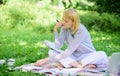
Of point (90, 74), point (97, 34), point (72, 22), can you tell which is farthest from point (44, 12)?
point (90, 74)

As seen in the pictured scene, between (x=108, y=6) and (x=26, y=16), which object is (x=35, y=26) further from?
(x=108, y=6)

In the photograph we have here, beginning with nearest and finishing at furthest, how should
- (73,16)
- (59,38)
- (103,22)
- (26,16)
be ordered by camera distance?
(73,16) < (59,38) < (103,22) < (26,16)

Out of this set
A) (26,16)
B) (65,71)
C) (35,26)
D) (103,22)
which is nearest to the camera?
(65,71)

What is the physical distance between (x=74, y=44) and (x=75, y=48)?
7 centimetres

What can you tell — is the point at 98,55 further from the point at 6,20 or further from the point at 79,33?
the point at 6,20

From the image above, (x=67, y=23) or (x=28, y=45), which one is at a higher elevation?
(x=28, y=45)

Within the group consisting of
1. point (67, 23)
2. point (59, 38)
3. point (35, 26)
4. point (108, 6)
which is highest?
point (35, 26)

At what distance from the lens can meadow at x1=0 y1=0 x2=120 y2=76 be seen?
995 cm

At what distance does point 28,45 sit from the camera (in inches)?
389

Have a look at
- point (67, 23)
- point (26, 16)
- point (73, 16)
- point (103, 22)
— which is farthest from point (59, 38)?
point (26, 16)

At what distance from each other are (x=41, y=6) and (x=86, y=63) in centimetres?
872

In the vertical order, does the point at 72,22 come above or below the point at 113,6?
below

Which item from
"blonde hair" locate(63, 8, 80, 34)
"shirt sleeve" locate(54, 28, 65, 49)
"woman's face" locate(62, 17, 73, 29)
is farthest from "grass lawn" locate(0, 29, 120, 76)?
"blonde hair" locate(63, 8, 80, 34)

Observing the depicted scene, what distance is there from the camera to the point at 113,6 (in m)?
12.0
